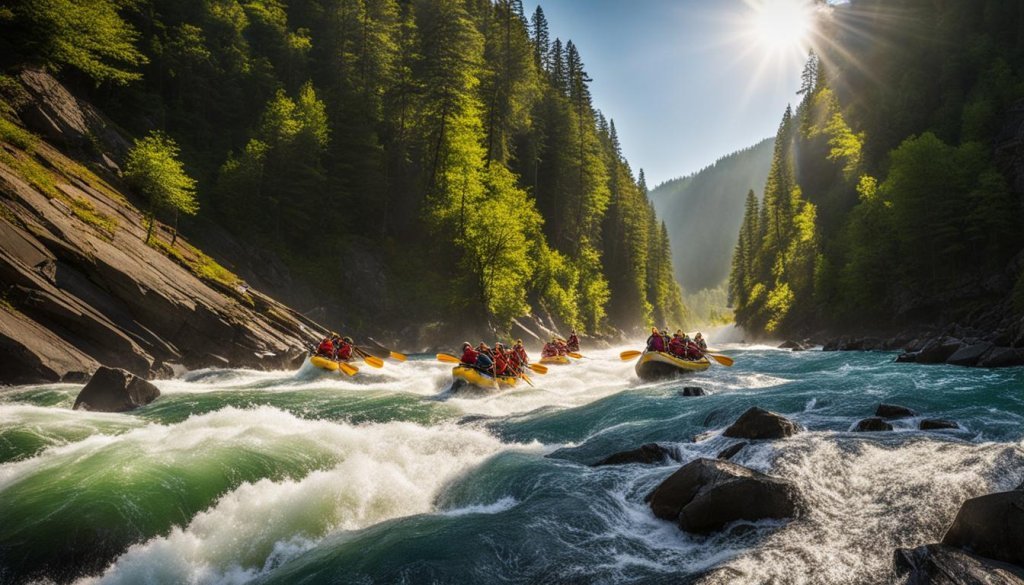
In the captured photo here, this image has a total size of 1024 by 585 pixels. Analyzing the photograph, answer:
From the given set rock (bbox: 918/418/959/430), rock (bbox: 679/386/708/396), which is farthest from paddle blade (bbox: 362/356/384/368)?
rock (bbox: 918/418/959/430)

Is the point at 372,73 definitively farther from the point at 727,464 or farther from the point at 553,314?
the point at 727,464

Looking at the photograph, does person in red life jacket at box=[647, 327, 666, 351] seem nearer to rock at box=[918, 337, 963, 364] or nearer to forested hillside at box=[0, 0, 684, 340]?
rock at box=[918, 337, 963, 364]

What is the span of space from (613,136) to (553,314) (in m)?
41.9

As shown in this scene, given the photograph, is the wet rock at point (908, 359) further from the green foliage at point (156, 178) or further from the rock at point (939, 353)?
the green foliage at point (156, 178)

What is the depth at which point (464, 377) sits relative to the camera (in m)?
18.7

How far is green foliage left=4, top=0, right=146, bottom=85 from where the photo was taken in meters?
27.4

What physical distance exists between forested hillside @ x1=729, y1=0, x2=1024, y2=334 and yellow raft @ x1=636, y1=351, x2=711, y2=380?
19.5 meters

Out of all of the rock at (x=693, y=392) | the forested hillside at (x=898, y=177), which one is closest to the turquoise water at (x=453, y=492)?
the rock at (x=693, y=392)

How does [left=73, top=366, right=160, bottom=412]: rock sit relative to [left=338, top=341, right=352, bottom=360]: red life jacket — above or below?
below

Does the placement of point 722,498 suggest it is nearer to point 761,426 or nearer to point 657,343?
point 761,426

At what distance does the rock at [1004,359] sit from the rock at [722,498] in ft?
54.2

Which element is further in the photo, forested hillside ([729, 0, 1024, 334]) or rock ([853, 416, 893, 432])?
forested hillside ([729, 0, 1024, 334])

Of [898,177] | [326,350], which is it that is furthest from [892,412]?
[898,177]

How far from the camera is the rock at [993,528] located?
5035 millimetres
